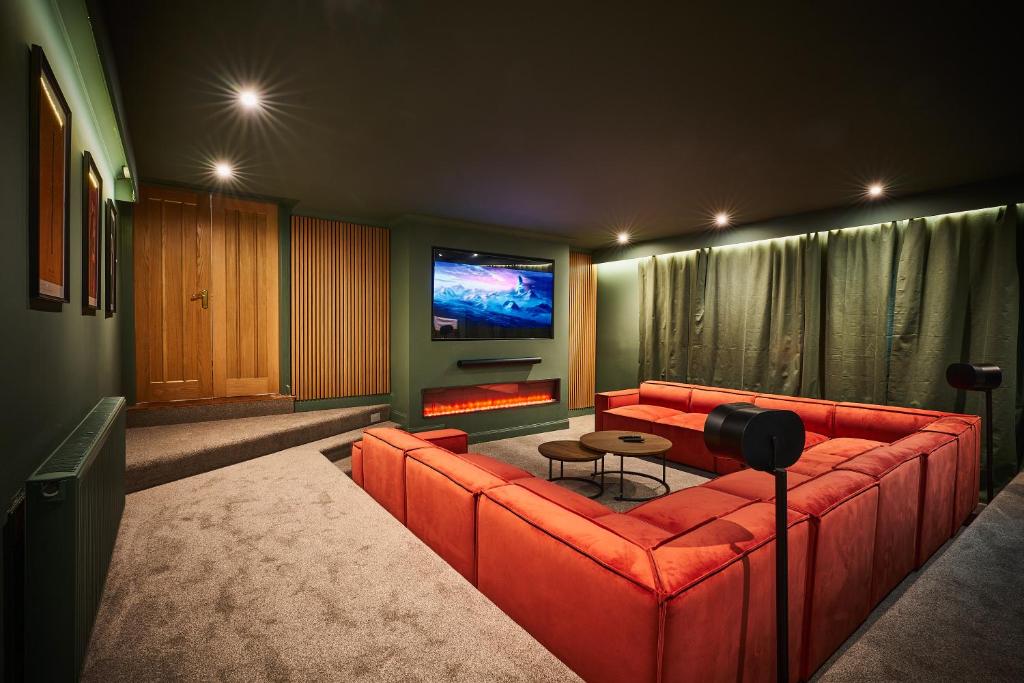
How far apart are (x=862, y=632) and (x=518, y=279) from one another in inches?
186

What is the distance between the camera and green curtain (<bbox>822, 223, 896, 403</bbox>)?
178 inches

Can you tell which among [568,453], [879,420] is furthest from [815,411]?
[568,453]

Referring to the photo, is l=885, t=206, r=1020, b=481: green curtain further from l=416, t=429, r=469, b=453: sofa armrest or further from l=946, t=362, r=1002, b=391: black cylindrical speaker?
l=416, t=429, r=469, b=453: sofa armrest

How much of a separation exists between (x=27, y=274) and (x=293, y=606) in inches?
54.4

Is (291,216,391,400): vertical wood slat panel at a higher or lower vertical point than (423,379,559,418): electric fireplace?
higher

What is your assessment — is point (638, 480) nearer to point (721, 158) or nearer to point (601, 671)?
point (721, 158)

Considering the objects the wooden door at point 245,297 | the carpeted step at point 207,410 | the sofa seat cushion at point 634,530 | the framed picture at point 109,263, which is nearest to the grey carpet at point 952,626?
the sofa seat cushion at point 634,530

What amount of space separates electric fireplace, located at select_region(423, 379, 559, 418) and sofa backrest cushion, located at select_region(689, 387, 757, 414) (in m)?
1.92

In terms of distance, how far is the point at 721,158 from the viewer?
11.5ft

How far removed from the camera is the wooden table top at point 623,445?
363cm

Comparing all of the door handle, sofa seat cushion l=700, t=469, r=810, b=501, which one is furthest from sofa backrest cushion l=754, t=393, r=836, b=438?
the door handle

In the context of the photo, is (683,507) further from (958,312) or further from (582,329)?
(582,329)

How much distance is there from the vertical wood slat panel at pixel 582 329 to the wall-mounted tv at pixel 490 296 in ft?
3.44

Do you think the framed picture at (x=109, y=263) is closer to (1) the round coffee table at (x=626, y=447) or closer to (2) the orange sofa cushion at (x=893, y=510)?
(1) the round coffee table at (x=626, y=447)
